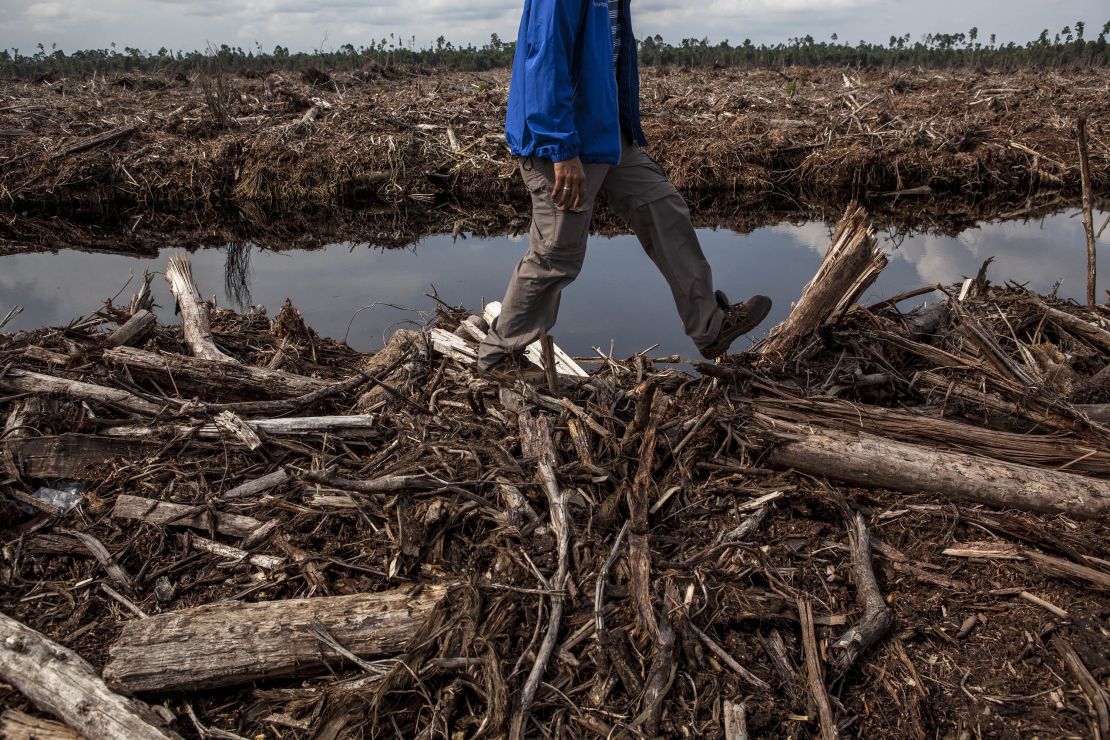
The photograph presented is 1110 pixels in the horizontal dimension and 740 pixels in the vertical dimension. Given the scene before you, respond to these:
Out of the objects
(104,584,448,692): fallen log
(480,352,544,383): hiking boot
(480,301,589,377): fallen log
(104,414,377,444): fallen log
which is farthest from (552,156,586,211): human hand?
(104,584,448,692): fallen log

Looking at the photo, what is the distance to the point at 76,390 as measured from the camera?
3709 millimetres

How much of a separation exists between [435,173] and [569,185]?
8982 mm

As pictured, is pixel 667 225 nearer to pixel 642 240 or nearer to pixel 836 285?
pixel 642 240

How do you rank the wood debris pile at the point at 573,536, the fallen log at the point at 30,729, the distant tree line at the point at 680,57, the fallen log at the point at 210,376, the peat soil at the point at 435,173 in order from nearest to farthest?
the fallen log at the point at 30,729 < the wood debris pile at the point at 573,536 < the fallen log at the point at 210,376 < the peat soil at the point at 435,173 < the distant tree line at the point at 680,57

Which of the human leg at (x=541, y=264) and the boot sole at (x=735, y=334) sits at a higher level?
the human leg at (x=541, y=264)

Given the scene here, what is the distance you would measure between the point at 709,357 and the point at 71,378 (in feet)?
10.8

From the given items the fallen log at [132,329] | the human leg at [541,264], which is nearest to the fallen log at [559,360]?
the human leg at [541,264]

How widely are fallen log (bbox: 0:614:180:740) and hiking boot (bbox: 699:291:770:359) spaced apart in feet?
9.56

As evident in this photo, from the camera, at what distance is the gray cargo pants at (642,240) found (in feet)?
12.3

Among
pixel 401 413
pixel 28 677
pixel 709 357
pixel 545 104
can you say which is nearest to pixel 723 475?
pixel 709 357

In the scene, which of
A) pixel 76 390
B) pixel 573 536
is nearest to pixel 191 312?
pixel 76 390

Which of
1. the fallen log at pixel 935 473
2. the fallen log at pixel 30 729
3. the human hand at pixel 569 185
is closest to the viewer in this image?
the fallen log at pixel 30 729

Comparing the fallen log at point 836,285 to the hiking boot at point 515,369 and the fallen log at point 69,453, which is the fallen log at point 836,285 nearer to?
the hiking boot at point 515,369

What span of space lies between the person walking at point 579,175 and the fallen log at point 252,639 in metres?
1.59
